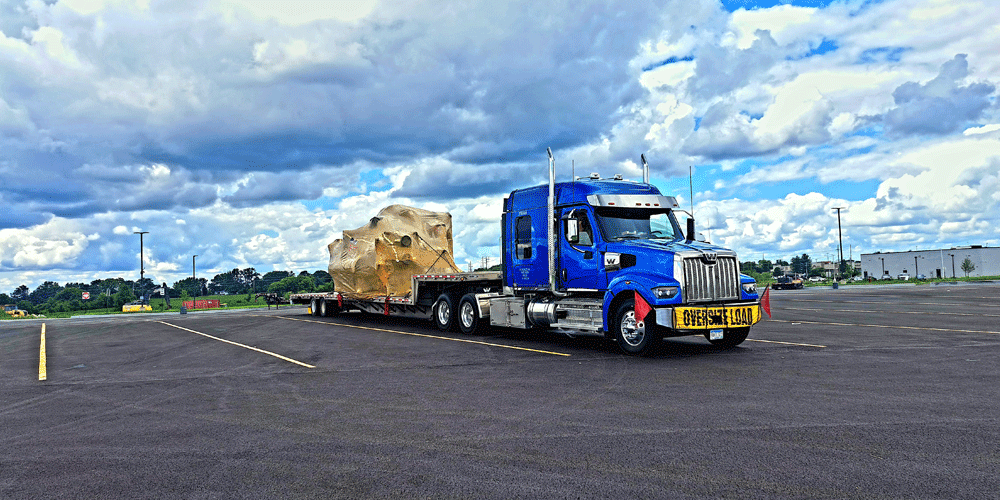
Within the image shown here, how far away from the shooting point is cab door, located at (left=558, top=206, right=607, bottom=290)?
43.8 feet

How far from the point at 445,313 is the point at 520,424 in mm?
11844

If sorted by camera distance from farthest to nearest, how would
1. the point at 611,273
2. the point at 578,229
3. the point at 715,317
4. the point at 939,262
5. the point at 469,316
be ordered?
the point at 939,262 < the point at 469,316 < the point at 578,229 < the point at 611,273 < the point at 715,317

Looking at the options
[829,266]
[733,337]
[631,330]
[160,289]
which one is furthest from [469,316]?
[829,266]

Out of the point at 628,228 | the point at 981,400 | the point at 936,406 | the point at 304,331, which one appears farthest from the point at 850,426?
the point at 304,331

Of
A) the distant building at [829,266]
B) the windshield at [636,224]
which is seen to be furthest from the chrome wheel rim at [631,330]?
the distant building at [829,266]

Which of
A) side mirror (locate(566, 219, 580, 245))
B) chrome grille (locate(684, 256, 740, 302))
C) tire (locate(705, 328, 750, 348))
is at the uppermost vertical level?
side mirror (locate(566, 219, 580, 245))

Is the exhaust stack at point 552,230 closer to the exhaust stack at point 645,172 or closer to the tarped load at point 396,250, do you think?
the exhaust stack at point 645,172

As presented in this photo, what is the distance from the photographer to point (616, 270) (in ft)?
42.2

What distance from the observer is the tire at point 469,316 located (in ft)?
56.0

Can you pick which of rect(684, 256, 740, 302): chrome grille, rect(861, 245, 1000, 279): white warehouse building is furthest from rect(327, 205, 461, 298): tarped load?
rect(861, 245, 1000, 279): white warehouse building

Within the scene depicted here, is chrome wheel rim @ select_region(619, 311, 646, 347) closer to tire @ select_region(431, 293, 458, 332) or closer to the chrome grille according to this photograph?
the chrome grille

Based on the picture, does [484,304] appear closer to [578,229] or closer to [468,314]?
[468,314]

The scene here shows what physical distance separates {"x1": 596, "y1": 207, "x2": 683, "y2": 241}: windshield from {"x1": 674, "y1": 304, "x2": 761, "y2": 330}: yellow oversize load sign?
80.4 inches

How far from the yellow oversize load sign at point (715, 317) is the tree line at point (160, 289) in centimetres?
1605
